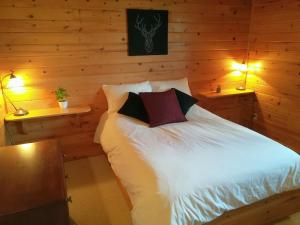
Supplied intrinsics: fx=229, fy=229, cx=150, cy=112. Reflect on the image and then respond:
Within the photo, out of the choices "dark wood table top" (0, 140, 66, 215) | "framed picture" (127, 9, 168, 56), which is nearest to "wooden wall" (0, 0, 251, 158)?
"framed picture" (127, 9, 168, 56)

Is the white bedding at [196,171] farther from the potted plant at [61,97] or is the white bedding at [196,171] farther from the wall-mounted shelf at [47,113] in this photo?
the potted plant at [61,97]

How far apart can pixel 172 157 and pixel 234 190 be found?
477 millimetres

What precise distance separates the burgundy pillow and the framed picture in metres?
0.69

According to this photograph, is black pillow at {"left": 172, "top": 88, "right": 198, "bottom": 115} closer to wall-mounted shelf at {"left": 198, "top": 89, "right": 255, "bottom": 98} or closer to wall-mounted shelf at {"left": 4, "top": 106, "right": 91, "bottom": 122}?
wall-mounted shelf at {"left": 198, "top": 89, "right": 255, "bottom": 98}

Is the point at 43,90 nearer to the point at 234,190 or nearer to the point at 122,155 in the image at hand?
the point at 122,155

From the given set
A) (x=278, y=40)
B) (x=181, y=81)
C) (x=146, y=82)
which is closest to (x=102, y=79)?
(x=146, y=82)

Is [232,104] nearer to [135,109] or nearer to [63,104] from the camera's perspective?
[135,109]

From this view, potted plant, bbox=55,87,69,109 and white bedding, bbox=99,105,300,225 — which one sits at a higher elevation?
potted plant, bbox=55,87,69,109

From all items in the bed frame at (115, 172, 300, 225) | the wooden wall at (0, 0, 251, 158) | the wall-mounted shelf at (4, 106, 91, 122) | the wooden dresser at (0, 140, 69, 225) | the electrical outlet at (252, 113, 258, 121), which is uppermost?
the wooden wall at (0, 0, 251, 158)

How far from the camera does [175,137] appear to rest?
2104mm

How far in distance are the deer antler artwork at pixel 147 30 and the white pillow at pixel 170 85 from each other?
438mm

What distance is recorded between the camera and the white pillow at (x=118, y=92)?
2688mm

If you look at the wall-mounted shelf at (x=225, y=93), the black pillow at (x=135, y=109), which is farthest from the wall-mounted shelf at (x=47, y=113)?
the wall-mounted shelf at (x=225, y=93)

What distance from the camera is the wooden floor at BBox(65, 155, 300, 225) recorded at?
1962 millimetres
